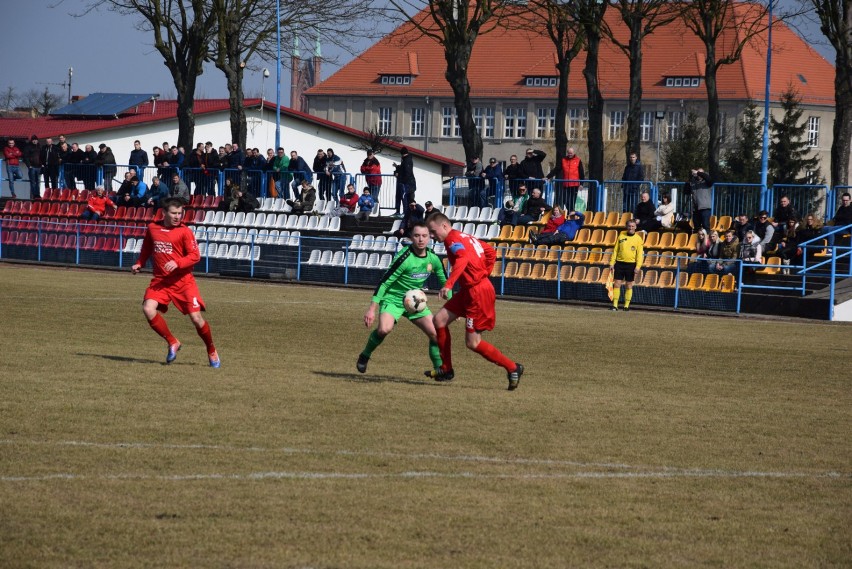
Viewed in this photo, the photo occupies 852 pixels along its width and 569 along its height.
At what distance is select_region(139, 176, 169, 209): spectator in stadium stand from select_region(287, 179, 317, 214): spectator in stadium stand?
3.96 m

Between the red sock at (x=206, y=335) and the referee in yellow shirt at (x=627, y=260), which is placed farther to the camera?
the referee in yellow shirt at (x=627, y=260)

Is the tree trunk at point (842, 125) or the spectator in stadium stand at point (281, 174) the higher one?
the tree trunk at point (842, 125)

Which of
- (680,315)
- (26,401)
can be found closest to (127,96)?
(680,315)

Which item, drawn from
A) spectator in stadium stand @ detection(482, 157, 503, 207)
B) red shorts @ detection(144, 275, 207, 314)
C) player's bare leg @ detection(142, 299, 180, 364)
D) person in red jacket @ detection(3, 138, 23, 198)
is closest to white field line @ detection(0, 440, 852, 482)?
player's bare leg @ detection(142, 299, 180, 364)

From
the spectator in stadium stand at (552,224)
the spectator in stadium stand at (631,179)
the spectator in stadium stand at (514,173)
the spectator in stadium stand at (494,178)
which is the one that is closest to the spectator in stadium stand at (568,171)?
the spectator in stadium stand at (514,173)

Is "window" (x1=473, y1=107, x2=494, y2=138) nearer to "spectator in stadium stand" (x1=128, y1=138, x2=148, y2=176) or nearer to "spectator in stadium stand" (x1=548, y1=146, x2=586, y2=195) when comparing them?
"spectator in stadium stand" (x1=128, y1=138, x2=148, y2=176)

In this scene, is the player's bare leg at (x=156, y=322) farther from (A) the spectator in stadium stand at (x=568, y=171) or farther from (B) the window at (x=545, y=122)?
(B) the window at (x=545, y=122)

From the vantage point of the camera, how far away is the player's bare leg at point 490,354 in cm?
1225

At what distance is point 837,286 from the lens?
25.6m

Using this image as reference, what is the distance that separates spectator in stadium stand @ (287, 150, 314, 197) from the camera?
121ft

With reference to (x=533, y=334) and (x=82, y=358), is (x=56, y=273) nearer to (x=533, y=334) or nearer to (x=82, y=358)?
(x=533, y=334)

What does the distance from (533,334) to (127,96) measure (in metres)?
50.3

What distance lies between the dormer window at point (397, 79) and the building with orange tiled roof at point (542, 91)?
0.10 metres

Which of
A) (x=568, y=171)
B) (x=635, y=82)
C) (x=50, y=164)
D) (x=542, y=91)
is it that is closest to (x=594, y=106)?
(x=635, y=82)
